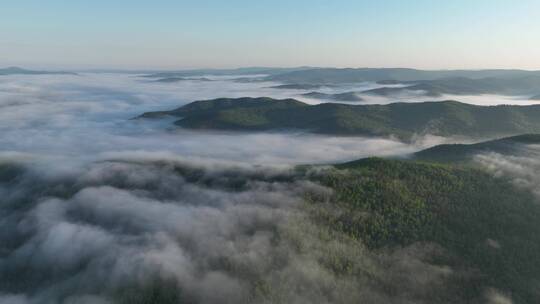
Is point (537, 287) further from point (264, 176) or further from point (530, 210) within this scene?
point (264, 176)

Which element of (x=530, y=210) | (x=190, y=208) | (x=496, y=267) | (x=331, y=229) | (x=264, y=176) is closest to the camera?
(x=496, y=267)

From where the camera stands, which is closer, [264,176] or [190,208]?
[190,208]

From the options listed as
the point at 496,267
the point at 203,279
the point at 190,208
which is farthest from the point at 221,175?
the point at 496,267

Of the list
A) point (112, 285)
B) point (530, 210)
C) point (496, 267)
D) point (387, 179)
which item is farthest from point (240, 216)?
point (530, 210)

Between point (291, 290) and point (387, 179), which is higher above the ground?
point (387, 179)

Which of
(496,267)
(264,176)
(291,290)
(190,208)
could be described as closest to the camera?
(291,290)

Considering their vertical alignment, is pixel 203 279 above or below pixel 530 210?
below

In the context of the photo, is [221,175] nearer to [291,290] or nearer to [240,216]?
[240,216]

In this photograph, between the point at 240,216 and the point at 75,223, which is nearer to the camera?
the point at 240,216

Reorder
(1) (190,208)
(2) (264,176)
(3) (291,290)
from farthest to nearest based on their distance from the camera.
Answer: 1. (2) (264,176)
2. (1) (190,208)
3. (3) (291,290)
